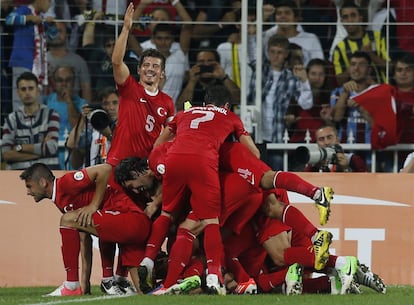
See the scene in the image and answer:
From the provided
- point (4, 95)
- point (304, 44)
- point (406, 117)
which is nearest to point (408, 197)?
point (406, 117)

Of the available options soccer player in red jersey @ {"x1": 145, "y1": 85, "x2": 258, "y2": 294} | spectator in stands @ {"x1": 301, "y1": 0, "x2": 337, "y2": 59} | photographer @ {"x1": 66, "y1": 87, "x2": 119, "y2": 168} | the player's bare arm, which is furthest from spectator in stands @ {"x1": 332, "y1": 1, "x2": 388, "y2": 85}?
soccer player in red jersey @ {"x1": 145, "y1": 85, "x2": 258, "y2": 294}

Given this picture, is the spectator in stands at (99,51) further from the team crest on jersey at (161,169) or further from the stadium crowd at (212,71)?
the team crest on jersey at (161,169)

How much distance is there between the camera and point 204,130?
35.2ft

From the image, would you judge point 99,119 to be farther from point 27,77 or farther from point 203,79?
point 203,79

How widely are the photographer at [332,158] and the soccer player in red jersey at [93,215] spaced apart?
3246 mm

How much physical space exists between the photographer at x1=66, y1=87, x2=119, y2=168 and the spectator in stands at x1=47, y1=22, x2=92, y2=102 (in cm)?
34

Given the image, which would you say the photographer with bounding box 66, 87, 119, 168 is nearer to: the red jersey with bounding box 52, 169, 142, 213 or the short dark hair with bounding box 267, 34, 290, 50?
the short dark hair with bounding box 267, 34, 290, 50

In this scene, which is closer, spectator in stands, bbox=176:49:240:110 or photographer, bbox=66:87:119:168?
photographer, bbox=66:87:119:168

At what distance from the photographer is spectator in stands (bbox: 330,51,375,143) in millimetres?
14672

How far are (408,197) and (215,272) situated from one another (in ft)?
10.8

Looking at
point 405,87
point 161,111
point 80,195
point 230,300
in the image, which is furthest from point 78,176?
point 405,87

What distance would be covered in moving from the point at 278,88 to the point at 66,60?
230cm

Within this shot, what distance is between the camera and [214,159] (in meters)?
10.6

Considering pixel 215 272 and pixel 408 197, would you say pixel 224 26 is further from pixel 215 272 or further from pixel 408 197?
pixel 215 272
